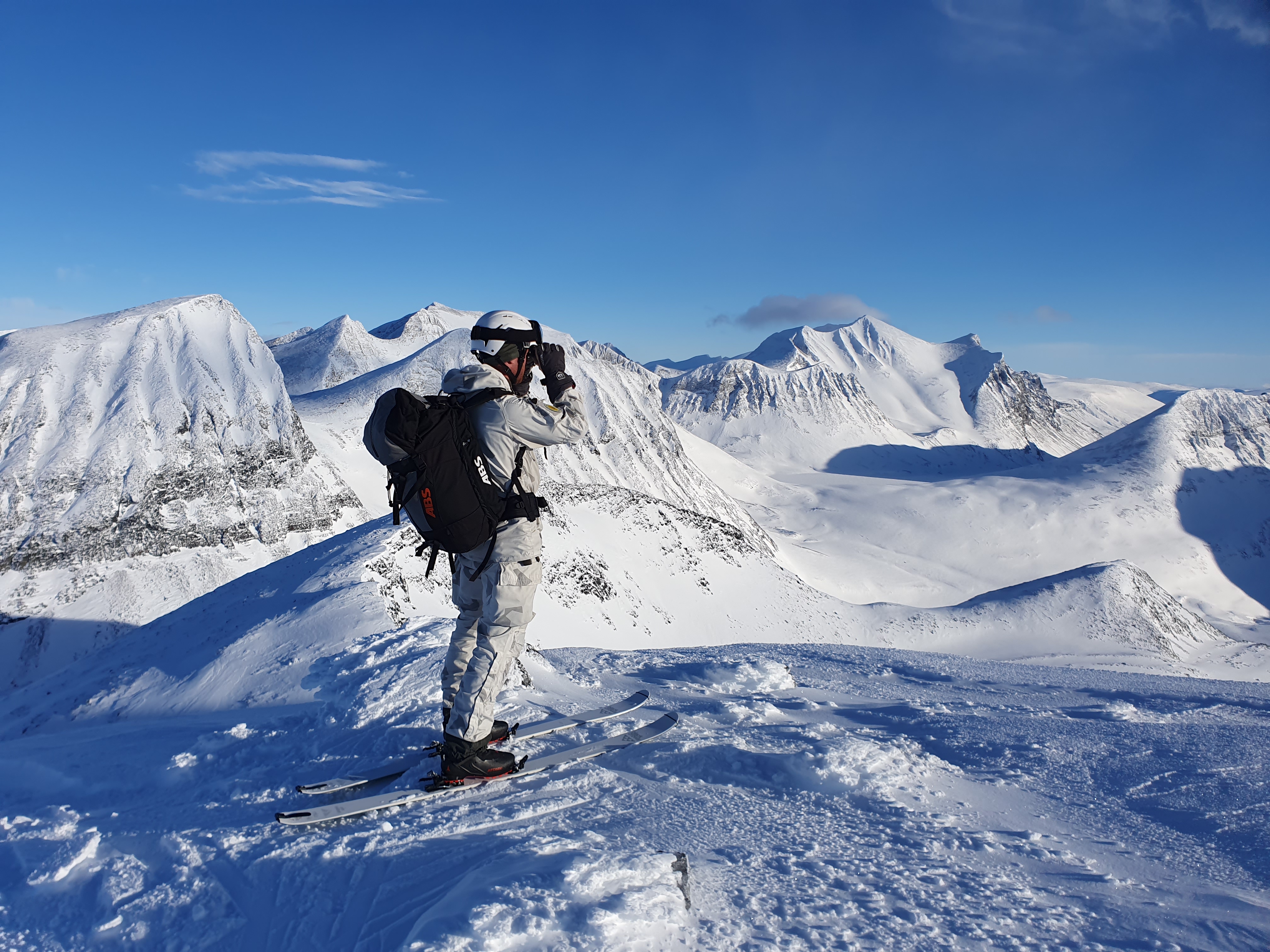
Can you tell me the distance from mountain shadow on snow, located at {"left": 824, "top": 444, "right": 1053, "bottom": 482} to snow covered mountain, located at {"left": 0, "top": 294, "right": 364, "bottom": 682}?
343 feet

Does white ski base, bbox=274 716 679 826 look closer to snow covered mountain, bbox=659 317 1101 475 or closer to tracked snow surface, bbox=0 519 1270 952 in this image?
tracked snow surface, bbox=0 519 1270 952

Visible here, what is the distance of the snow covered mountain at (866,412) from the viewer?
141m

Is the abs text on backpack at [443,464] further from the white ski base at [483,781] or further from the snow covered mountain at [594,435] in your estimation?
the snow covered mountain at [594,435]

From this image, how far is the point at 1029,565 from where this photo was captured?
72250mm

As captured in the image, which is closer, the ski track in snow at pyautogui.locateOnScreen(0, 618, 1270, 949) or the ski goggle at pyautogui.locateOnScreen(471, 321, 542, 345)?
the ski track in snow at pyautogui.locateOnScreen(0, 618, 1270, 949)

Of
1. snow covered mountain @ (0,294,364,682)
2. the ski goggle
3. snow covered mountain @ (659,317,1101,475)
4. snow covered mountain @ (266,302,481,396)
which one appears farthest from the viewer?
snow covered mountain @ (659,317,1101,475)

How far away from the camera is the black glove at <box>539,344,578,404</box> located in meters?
4.71

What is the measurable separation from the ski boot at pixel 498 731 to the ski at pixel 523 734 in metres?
0.10

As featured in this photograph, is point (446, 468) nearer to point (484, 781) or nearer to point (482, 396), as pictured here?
point (482, 396)

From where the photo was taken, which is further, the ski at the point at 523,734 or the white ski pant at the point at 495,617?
the white ski pant at the point at 495,617

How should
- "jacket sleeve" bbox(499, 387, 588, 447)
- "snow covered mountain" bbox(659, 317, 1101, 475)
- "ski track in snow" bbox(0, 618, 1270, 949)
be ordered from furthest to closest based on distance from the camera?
"snow covered mountain" bbox(659, 317, 1101, 475)
"jacket sleeve" bbox(499, 387, 588, 447)
"ski track in snow" bbox(0, 618, 1270, 949)

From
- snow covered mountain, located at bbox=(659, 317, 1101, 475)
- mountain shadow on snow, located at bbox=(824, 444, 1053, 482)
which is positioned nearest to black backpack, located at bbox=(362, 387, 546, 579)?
mountain shadow on snow, located at bbox=(824, 444, 1053, 482)

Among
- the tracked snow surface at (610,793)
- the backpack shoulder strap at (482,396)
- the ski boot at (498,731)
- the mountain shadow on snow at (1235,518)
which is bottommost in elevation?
the mountain shadow on snow at (1235,518)

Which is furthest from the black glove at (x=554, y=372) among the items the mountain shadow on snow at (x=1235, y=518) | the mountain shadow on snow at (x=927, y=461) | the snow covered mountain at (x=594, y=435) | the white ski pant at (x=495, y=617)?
the mountain shadow on snow at (x=927, y=461)
